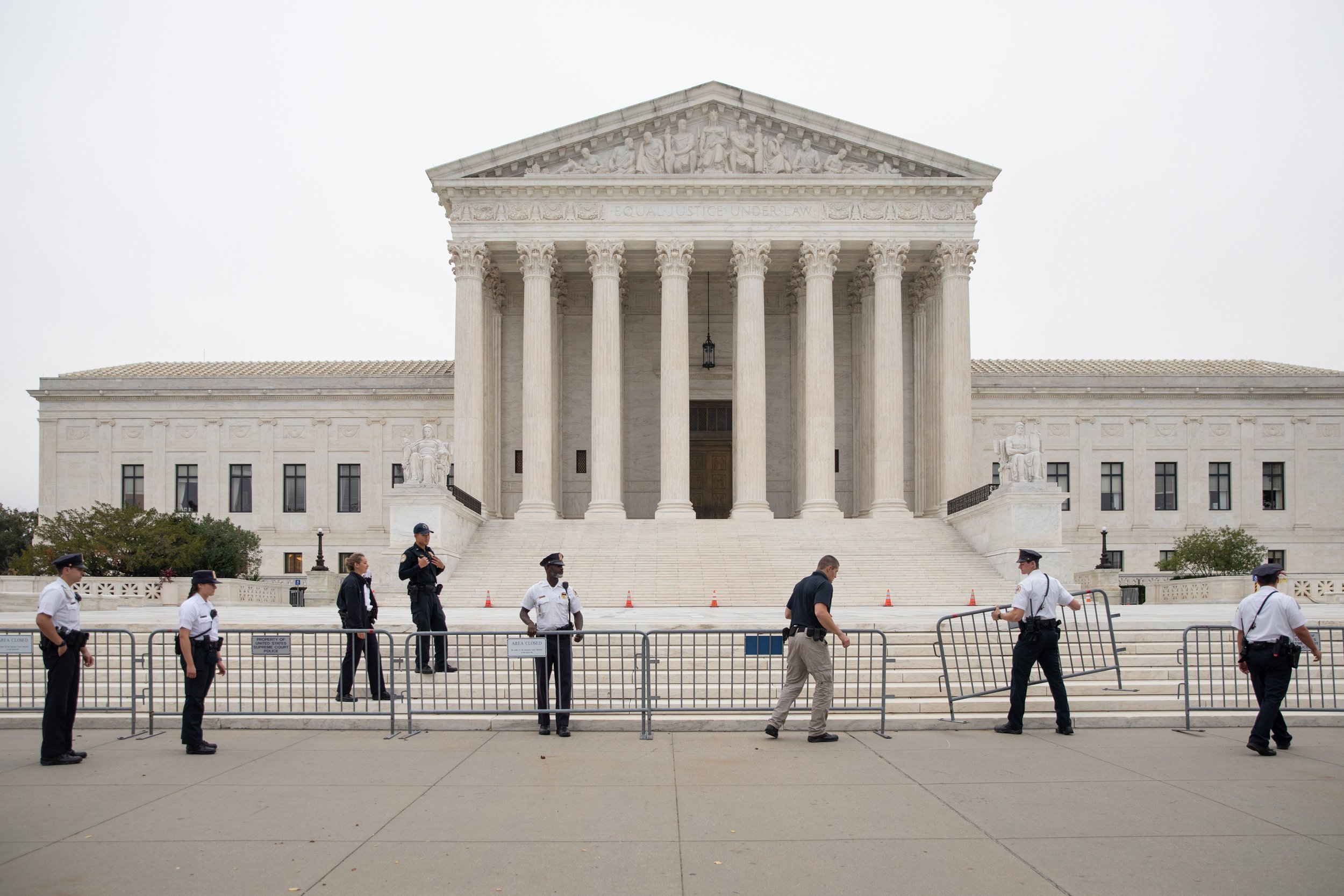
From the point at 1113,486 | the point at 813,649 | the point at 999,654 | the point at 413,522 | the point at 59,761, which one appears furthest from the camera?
the point at 1113,486

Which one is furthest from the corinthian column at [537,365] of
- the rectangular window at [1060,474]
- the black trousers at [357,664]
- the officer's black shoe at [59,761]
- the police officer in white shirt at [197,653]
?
the officer's black shoe at [59,761]

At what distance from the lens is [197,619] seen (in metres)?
11.8

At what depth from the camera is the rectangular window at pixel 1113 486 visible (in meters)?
50.0

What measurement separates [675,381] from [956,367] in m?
10.2

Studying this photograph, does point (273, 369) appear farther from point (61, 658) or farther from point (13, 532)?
point (61, 658)

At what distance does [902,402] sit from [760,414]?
553cm

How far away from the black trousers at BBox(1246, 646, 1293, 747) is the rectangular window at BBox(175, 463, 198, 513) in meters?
47.7

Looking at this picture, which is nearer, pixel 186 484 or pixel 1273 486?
pixel 1273 486

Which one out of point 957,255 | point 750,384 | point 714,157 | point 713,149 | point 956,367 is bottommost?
point 750,384

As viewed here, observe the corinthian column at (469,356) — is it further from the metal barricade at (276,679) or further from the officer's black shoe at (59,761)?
the officer's black shoe at (59,761)

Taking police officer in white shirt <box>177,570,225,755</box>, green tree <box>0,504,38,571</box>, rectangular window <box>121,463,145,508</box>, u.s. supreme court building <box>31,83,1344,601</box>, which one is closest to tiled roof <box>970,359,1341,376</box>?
u.s. supreme court building <box>31,83,1344,601</box>

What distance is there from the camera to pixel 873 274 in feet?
135

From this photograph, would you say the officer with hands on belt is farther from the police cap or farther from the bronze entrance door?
the bronze entrance door

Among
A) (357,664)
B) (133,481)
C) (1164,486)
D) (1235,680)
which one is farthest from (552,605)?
(1164,486)
